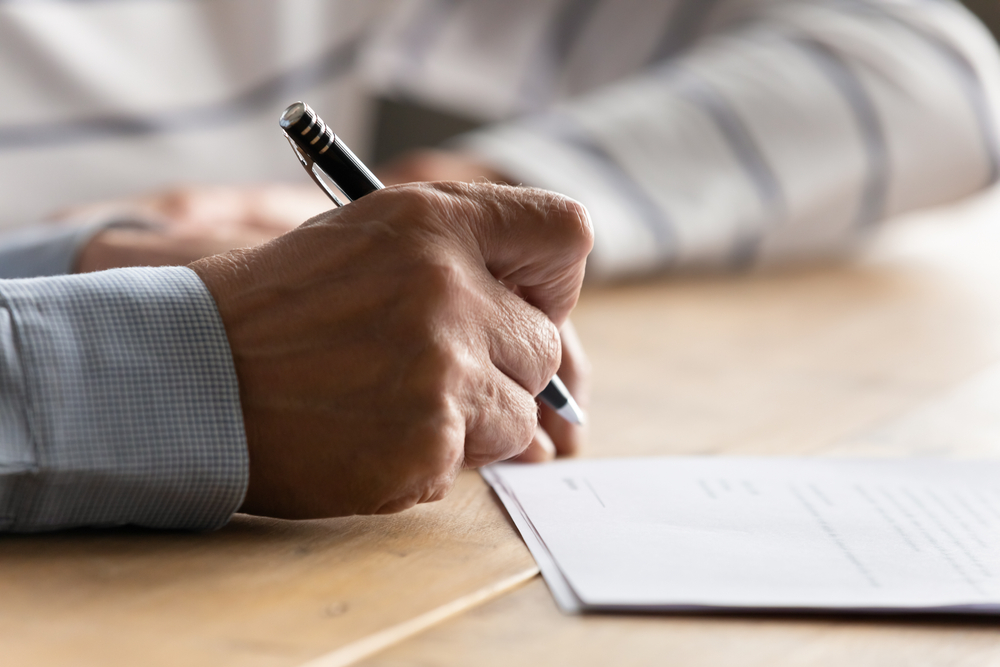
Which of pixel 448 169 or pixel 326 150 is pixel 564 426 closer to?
pixel 326 150

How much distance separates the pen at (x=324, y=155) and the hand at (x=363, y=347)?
34mm

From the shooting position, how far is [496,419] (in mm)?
417

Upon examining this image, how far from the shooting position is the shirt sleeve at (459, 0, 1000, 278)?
976 mm

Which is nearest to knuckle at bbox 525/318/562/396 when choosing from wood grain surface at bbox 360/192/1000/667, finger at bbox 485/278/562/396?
finger at bbox 485/278/562/396

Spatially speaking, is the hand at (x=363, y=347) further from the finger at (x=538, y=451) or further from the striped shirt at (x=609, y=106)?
the striped shirt at (x=609, y=106)

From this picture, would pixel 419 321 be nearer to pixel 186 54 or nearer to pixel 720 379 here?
pixel 720 379

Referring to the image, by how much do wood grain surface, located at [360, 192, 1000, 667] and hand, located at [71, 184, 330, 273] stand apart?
0.91 feet

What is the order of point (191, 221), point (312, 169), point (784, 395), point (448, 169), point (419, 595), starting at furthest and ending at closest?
1. point (448, 169)
2. point (191, 221)
3. point (784, 395)
4. point (312, 169)
5. point (419, 595)

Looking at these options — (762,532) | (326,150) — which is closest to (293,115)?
(326,150)

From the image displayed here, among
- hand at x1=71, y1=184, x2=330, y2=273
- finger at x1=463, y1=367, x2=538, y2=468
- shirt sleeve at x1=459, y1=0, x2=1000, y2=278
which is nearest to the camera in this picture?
finger at x1=463, y1=367, x2=538, y2=468

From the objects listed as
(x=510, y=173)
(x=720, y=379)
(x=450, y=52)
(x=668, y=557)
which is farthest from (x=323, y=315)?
(x=450, y=52)

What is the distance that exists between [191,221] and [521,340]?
1.73 feet

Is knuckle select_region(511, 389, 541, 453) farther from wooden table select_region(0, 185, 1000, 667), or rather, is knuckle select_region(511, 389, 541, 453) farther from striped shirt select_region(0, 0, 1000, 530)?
striped shirt select_region(0, 0, 1000, 530)

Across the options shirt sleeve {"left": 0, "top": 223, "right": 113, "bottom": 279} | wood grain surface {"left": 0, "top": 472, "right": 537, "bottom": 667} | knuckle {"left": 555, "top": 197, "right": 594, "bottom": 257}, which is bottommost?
wood grain surface {"left": 0, "top": 472, "right": 537, "bottom": 667}
